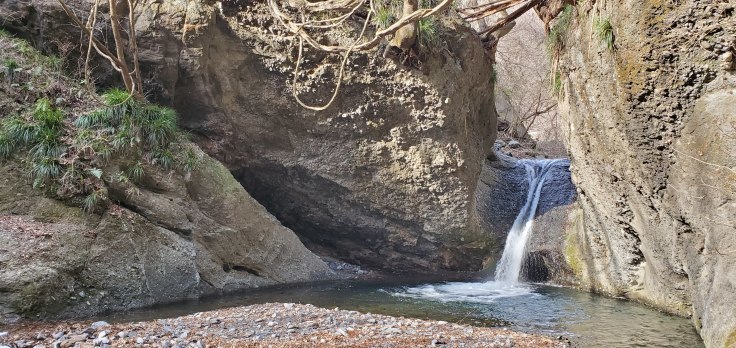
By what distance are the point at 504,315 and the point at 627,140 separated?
3.31m

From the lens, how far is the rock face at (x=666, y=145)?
559 centimetres

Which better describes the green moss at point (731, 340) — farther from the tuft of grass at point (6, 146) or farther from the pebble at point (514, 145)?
the pebble at point (514, 145)

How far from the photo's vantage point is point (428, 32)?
432 inches

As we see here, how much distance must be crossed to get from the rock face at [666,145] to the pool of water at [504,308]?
19.6 inches

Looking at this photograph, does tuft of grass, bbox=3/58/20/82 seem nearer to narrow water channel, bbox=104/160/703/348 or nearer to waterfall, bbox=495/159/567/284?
narrow water channel, bbox=104/160/703/348

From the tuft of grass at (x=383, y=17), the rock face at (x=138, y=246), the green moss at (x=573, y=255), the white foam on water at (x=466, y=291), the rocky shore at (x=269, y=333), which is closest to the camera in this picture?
the rocky shore at (x=269, y=333)

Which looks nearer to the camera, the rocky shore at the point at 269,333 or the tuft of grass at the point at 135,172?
the rocky shore at the point at 269,333

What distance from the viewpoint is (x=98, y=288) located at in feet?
25.1

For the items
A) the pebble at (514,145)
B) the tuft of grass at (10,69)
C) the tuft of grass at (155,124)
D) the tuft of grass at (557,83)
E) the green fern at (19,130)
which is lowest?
the green fern at (19,130)

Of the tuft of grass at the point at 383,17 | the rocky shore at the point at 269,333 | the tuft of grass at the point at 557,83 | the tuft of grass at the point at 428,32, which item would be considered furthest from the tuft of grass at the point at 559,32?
the rocky shore at the point at 269,333

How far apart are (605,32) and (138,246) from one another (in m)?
7.74

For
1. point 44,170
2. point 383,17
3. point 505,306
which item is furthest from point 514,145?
point 44,170

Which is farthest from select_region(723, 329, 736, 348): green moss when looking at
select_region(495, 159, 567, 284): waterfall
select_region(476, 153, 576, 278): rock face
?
select_region(495, 159, 567, 284): waterfall

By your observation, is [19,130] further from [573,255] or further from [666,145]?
[573,255]
